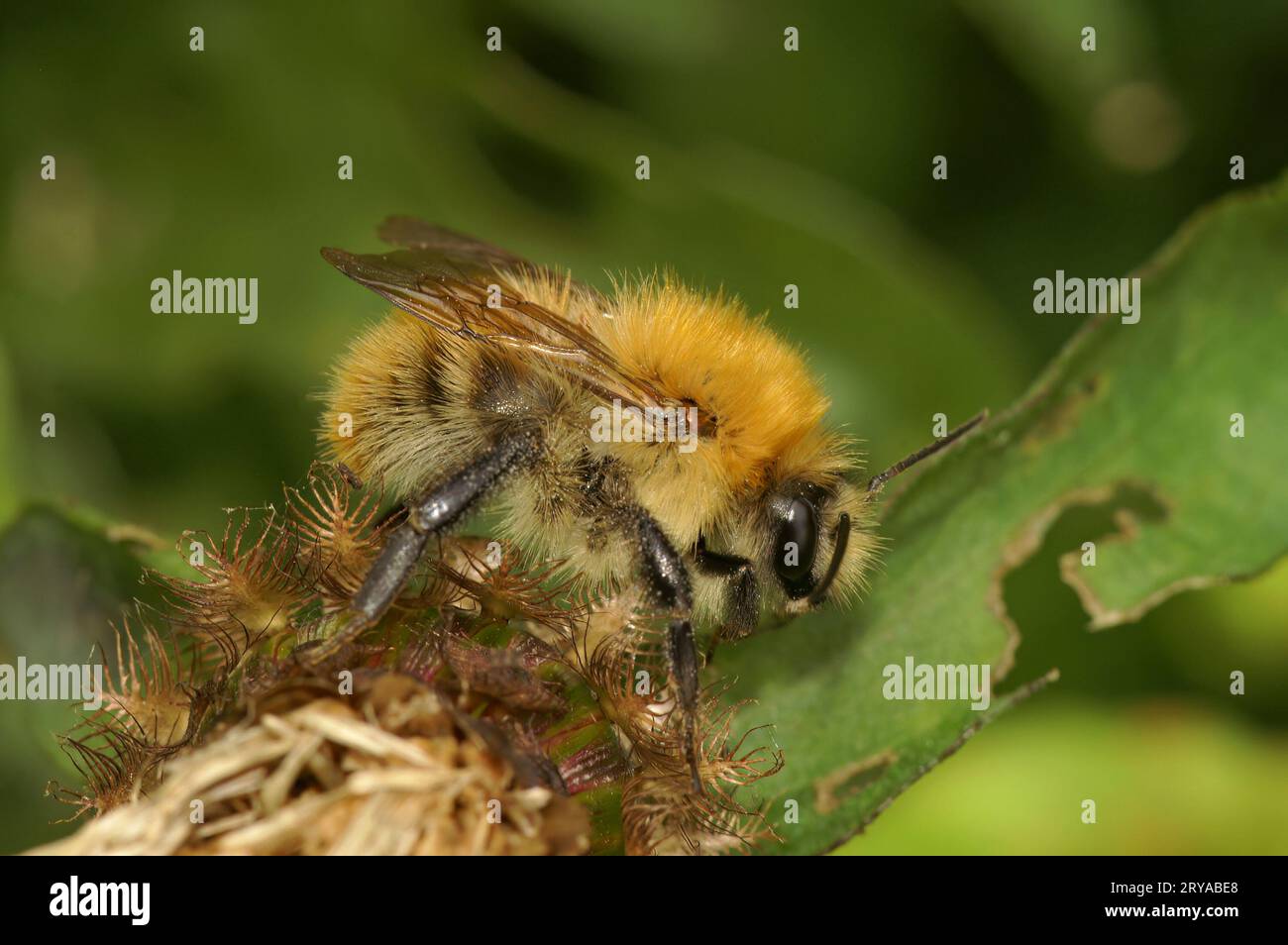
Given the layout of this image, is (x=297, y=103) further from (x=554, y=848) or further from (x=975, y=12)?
(x=554, y=848)

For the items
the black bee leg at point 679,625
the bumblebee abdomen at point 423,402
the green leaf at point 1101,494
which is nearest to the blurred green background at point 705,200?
the green leaf at point 1101,494

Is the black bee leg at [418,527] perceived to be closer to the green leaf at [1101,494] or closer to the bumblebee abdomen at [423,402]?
the bumblebee abdomen at [423,402]

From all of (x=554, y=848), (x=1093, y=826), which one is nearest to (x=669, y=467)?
(x=554, y=848)

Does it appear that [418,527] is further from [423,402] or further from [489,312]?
[489,312]

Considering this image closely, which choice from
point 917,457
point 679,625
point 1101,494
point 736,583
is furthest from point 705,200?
point 679,625

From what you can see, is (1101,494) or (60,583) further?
(1101,494)

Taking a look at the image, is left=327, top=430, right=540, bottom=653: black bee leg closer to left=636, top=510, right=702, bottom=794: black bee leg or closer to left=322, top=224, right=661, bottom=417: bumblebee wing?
left=322, top=224, right=661, bottom=417: bumblebee wing
